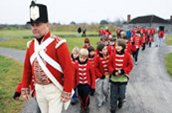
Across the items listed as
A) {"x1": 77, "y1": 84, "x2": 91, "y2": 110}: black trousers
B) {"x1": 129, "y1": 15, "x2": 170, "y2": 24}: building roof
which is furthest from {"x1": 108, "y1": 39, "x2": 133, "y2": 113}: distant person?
{"x1": 129, "y1": 15, "x2": 170, "y2": 24}: building roof

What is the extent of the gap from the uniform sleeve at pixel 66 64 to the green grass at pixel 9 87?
112 inches

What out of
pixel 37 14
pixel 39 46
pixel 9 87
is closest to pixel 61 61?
pixel 39 46

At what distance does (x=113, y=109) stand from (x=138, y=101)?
109 centimetres

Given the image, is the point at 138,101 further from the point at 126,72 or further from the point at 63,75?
the point at 63,75

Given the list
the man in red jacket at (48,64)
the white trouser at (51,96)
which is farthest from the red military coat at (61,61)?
the white trouser at (51,96)

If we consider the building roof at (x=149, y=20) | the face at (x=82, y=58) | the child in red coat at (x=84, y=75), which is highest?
the building roof at (x=149, y=20)

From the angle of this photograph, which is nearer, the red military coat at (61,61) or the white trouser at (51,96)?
the red military coat at (61,61)

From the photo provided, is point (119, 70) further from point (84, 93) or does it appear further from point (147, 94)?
point (147, 94)

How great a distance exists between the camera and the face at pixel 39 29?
10.2 feet

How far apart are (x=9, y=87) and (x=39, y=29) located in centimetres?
488

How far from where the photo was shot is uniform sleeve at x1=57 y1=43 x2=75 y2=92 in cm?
312

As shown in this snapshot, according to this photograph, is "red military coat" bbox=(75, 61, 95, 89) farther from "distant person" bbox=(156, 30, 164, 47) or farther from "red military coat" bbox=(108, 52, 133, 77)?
"distant person" bbox=(156, 30, 164, 47)

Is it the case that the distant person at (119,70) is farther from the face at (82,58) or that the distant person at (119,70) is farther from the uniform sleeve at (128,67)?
the face at (82,58)

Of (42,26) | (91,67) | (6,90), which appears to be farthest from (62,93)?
(6,90)
